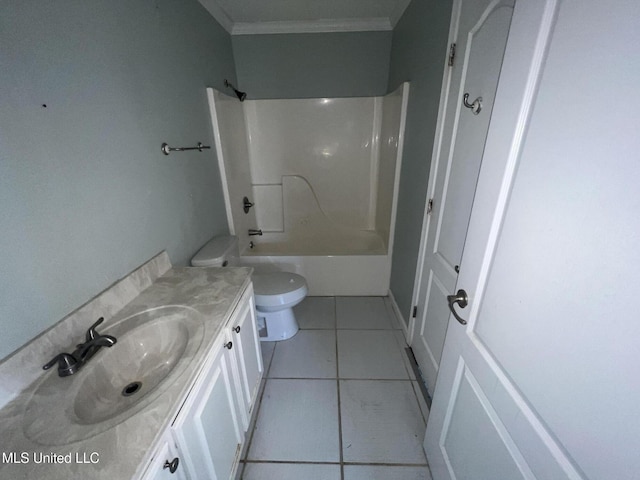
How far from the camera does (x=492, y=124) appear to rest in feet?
2.32

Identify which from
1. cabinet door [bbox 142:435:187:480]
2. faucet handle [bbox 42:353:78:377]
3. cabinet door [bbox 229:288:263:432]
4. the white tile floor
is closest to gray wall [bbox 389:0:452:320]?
the white tile floor

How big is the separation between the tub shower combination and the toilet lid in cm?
39

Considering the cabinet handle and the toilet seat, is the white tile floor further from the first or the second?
the cabinet handle

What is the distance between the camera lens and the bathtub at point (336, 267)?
2.38 metres

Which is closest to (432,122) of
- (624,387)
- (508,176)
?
(508,176)

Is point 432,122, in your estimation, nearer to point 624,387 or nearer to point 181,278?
point 624,387

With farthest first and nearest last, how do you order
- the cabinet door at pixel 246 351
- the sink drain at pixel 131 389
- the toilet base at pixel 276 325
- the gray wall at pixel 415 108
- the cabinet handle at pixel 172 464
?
the toilet base at pixel 276 325 < the gray wall at pixel 415 108 < the cabinet door at pixel 246 351 < the sink drain at pixel 131 389 < the cabinet handle at pixel 172 464

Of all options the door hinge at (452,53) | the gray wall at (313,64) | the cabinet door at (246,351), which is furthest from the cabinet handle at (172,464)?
the gray wall at (313,64)

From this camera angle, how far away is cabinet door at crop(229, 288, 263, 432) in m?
1.13

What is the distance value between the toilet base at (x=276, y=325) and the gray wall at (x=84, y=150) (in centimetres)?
79

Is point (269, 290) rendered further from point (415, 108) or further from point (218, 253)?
point (415, 108)

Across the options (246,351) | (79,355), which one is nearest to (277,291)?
(246,351)

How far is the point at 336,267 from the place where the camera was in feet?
7.90

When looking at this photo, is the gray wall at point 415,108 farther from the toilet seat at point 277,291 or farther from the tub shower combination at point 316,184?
the toilet seat at point 277,291
